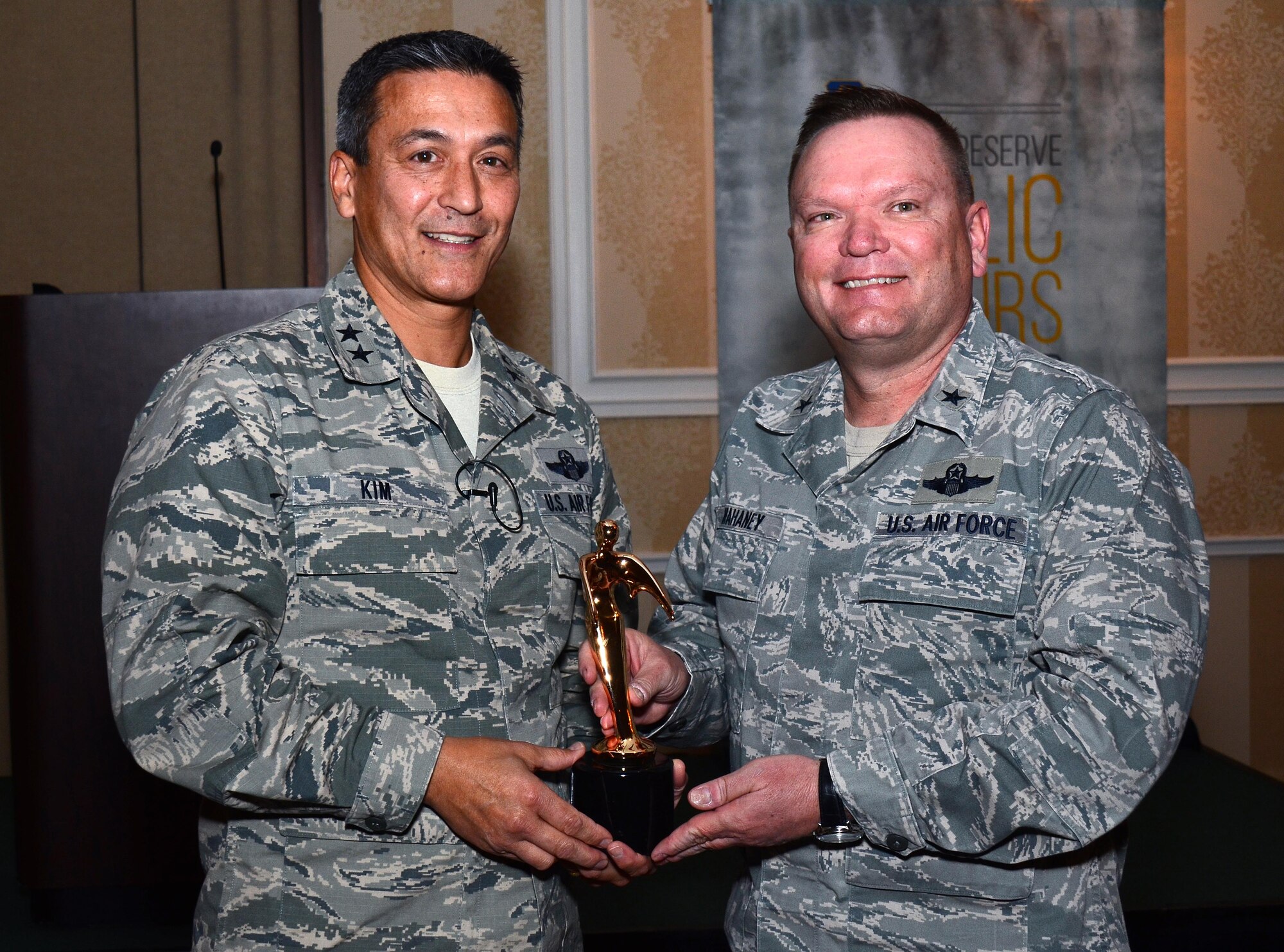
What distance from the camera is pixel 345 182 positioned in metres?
1.75

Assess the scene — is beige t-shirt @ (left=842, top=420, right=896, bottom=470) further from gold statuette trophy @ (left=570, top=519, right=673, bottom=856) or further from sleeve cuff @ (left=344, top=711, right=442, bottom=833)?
sleeve cuff @ (left=344, top=711, right=442, bottom=833)

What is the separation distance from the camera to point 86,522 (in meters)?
2.56

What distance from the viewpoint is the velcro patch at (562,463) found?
1758mm

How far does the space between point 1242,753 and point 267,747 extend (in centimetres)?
376

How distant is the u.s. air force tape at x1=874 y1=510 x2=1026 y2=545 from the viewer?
145 cm

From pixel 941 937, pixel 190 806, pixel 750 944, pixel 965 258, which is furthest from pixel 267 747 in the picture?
pixel 190 806

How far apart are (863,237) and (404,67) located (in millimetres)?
676

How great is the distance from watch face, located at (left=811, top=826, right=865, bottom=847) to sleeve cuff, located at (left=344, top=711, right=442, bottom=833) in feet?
1.55

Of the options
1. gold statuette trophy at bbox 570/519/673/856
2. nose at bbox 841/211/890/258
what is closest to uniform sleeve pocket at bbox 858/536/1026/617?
gold statuette trophy at bbox 570/519/673/856

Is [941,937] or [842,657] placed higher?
[842,657]

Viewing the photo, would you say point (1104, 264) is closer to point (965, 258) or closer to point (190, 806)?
point (965, 258)

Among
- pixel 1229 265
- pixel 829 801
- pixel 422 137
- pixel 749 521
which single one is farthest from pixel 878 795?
pixel 1229 265

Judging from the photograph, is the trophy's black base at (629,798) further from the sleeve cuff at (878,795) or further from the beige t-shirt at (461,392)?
the beige t-shirt at (461,392)

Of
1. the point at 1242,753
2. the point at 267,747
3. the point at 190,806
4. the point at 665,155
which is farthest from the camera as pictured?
the point at 1242,753
